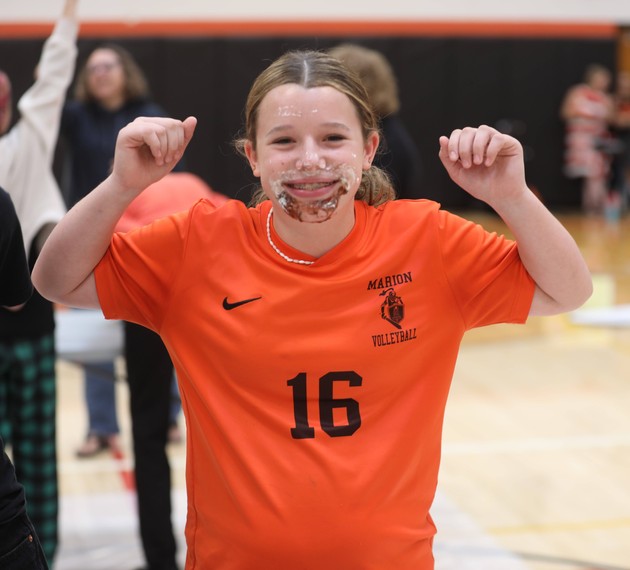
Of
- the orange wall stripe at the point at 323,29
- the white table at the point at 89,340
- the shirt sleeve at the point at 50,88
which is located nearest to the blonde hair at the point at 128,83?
the white table at the point at 89,340

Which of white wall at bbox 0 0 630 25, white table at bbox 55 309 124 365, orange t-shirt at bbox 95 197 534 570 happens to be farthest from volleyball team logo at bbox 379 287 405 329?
white wall at bbox 0 0 630 25

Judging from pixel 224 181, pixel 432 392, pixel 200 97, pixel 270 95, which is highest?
pixel 200 97

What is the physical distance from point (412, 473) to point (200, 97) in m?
11.0

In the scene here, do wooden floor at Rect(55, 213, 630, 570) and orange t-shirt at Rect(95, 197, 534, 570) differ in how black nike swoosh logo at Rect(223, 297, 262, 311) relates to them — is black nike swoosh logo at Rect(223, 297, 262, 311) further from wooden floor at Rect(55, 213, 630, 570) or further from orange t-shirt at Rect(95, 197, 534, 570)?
wooden floor at Rect(55, 213, 630, 570)

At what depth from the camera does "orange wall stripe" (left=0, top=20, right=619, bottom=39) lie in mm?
11875

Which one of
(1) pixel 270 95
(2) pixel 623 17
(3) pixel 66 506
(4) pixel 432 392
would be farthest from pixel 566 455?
(2) pixel 623 17

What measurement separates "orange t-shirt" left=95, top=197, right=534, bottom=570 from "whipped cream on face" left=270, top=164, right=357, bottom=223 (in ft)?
0.28

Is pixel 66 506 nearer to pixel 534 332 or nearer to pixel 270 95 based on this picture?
pixel 270 95

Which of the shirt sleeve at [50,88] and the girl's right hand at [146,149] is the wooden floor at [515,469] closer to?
the shirt sleeve at [50,88]

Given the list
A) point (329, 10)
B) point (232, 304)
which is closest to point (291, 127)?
point (232, 304)

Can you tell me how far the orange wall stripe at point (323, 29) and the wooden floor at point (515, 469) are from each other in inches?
255

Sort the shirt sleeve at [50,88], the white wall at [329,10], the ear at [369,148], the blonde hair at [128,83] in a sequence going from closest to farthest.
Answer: the ear at [369,148]
the shirt sleeve at [50,88]
the blonde hair at [128,83]
the white wall at [329,10]

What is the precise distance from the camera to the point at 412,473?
1.81m

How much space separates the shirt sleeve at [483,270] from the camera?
181cm
